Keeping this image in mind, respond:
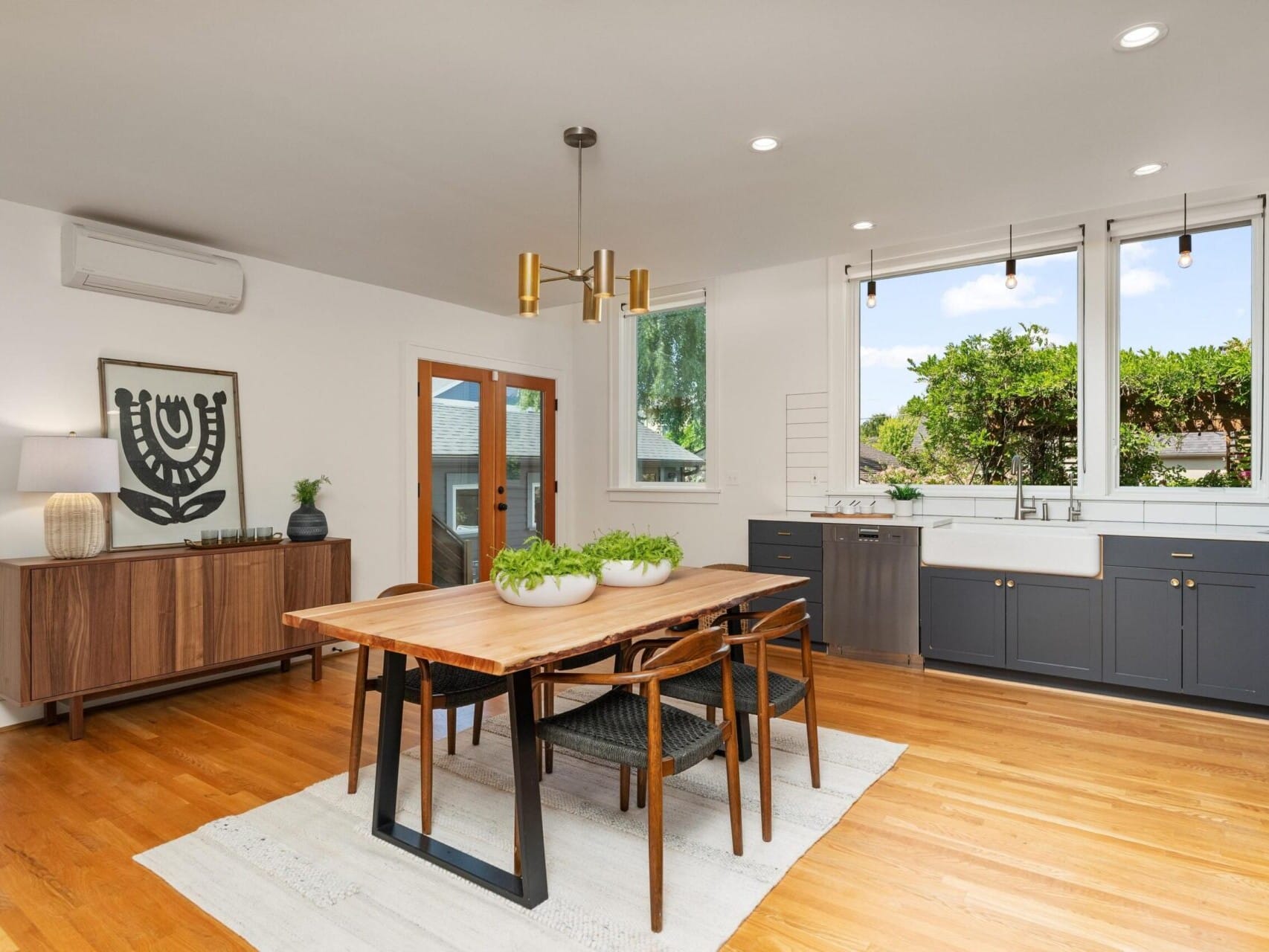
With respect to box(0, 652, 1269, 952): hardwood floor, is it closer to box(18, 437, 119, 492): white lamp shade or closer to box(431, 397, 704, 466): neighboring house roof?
box(18, 437, 119, 492): white lamp shade

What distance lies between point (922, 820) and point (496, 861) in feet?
4.67

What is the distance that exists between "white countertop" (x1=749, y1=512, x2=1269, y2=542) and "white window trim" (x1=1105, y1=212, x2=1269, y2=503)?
16 centimetres

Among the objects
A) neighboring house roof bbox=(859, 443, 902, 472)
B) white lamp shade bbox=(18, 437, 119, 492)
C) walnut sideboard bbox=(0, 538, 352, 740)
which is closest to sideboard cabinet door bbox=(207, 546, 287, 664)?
walnut sideboard bbox=(0, 538, 352, 740)

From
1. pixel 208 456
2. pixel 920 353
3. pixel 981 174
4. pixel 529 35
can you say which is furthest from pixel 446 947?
pixel 920 353

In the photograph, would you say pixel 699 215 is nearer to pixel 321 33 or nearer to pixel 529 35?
pixel 529 35

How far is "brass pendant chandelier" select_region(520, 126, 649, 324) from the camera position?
2.78 metres

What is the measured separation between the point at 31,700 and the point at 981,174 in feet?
15.7

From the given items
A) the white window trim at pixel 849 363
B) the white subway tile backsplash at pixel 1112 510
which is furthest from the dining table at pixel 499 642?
the white subway tile backsplash at pixel 1112 510

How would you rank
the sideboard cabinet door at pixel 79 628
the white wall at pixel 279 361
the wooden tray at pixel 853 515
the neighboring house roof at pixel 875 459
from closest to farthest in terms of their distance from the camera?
the sideboard cabinet door at pixel 79 628 < the white wall at pixel 279 361 < the wooden tray at pixel 853 515 < the neighboring house roof at pixel 875 459

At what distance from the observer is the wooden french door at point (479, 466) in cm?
562

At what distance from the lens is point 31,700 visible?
3268mm

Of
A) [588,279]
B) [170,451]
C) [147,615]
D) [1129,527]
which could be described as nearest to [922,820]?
[588,279]

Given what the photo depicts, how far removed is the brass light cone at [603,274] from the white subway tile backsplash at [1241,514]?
359 cm

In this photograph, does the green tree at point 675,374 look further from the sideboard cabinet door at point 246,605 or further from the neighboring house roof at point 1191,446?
the sideboard cabinet door at point 246,605
